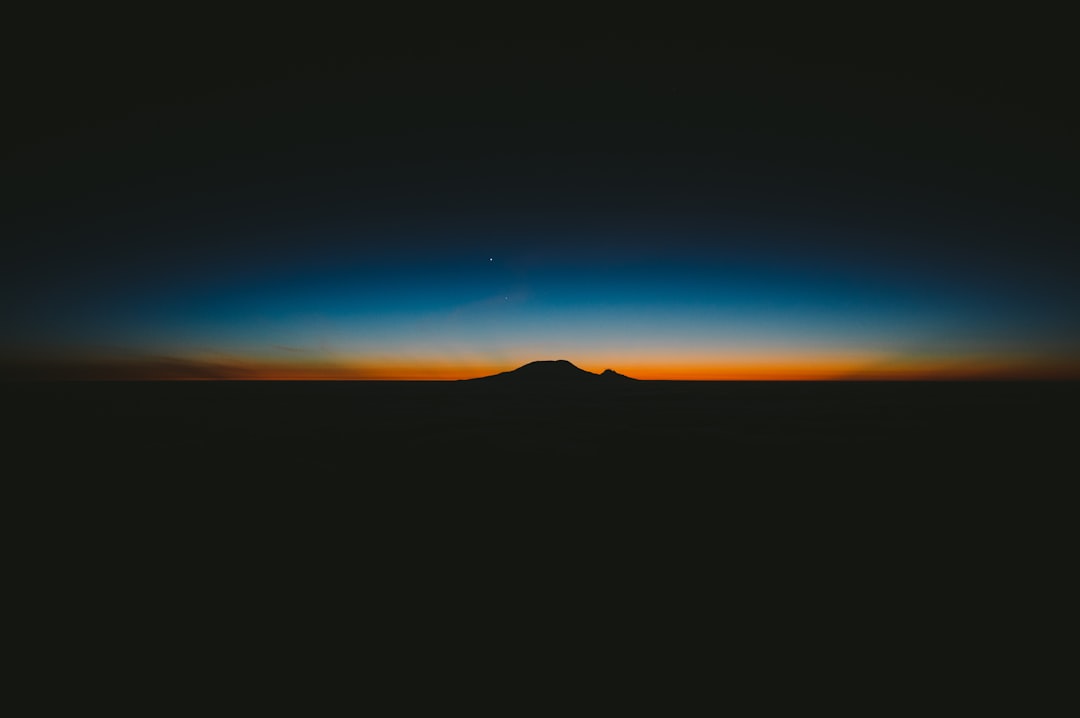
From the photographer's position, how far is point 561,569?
7016 mm

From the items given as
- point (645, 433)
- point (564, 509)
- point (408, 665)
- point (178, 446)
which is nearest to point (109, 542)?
point (408, 665)

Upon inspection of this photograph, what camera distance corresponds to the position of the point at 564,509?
10125 mm

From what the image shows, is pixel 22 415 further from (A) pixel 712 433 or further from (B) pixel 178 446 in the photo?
(A) pixel 712 433

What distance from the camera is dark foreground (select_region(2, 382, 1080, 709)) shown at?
4.84 meters

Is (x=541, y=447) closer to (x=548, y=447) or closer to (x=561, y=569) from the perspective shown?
(x=548, y=447)

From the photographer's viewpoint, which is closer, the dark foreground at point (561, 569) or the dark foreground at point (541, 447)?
the dark foreground at point (561, 569)

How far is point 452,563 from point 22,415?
4919 cm

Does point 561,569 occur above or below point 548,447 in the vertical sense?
below

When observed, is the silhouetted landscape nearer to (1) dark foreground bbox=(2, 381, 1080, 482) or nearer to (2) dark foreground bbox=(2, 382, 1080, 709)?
(1) dark foreground bbox=(2, 381, 1080, 482)

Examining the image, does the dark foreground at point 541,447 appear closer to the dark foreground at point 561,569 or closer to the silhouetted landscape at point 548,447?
the silhouetted landscape at point 548,447

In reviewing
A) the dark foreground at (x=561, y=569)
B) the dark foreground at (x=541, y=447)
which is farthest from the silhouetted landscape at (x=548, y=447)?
the dark foreground at (x=561, y=569)

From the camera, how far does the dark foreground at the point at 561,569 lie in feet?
15.9

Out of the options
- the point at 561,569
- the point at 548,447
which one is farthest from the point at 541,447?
the point at 561,569

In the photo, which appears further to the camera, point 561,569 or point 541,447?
point 541,447
